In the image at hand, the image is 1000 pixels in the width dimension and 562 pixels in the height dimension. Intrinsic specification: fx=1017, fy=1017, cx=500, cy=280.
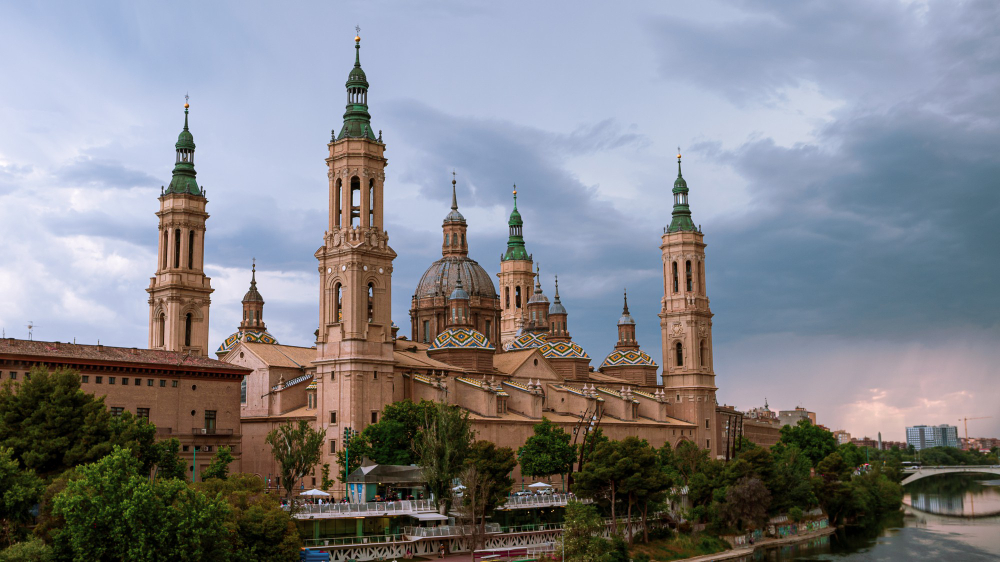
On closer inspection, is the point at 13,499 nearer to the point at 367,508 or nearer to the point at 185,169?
the point at 367,508

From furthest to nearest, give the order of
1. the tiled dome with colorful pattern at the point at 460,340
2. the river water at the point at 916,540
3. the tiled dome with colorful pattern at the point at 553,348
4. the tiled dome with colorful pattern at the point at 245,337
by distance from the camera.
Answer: the tiled dome with colorful pattern at the point at 553,348
the tiled dome with colorful pattern at the point at 245,337
the tiled dome with colorful pattern at the point at 460,340
the river water at the point at 916,540

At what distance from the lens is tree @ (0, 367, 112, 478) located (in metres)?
60.3

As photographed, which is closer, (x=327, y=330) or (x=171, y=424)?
(x=171, y=424)

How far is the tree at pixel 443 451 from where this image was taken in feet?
234

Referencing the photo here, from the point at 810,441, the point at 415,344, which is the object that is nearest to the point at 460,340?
the point at 415,344

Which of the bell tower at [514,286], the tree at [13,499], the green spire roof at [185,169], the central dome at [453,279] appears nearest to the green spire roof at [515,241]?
the bell tower at [514,286]

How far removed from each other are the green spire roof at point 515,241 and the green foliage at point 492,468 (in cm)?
8759

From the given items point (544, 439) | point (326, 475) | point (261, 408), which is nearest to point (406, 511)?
point (326, 475)

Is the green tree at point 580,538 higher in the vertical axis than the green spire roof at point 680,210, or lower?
lower

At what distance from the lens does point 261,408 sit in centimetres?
9588

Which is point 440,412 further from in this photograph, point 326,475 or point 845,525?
point 845,525

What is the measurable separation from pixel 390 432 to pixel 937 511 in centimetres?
8764

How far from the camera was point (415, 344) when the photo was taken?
116 metres

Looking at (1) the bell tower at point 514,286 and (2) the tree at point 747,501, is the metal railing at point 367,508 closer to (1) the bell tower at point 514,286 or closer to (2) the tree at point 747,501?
(2) the tree at point 747,501
